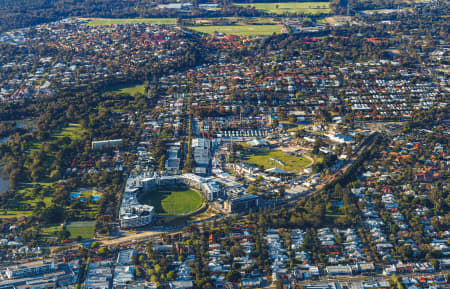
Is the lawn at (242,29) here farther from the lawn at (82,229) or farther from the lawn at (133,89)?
the lawn at (82,229)

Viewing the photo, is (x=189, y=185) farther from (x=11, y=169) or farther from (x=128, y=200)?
(x=11, y=169)

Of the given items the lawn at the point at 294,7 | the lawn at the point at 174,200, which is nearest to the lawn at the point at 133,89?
the lawn at the point at 174,200

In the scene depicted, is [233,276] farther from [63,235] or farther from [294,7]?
[294,7]

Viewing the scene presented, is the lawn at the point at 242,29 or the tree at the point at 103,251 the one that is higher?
the lawn at the point at 242,29

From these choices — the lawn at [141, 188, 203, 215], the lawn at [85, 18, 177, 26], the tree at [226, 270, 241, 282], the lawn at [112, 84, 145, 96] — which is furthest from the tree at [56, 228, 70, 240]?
the lawn at [85, 18, 177, 26]

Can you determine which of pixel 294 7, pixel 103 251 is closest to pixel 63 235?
pixel 103 251

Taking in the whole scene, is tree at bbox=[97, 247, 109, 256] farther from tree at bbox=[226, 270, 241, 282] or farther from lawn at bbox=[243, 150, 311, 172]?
lawn at bbox=[243, 150, 311, 172]

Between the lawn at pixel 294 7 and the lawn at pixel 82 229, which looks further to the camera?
the lawn at pixel 294 7

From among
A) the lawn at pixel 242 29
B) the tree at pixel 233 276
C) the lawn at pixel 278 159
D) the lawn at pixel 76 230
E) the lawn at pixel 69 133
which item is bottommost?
the tree at pixel 233 276
